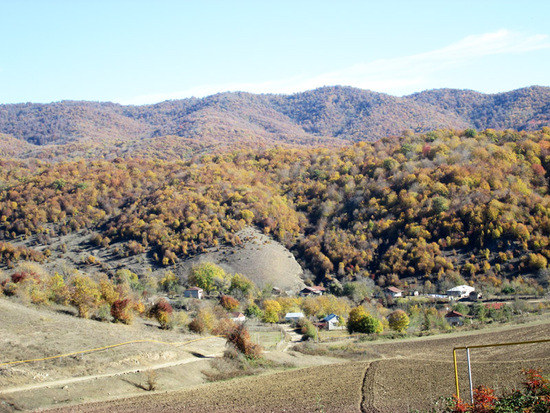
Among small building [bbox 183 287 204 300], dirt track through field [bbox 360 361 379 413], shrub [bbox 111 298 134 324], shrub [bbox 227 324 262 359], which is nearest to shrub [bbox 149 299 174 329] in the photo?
shrub [bbox 111 298 134 324]

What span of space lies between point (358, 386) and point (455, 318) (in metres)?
36.6

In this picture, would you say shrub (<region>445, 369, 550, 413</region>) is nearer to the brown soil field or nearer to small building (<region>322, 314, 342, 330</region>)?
the brown soil field

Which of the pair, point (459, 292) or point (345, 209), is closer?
point (459, 292)

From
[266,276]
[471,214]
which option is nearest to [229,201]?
[266,276]

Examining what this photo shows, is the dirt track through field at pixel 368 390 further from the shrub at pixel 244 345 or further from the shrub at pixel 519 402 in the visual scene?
the shrub at pixel 519 402

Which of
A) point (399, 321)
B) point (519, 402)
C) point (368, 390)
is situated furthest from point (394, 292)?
point (519, 402)

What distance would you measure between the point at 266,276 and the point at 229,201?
32.1 meters

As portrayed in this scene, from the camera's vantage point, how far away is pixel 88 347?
30.8m

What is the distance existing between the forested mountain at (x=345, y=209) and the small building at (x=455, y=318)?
650 inches

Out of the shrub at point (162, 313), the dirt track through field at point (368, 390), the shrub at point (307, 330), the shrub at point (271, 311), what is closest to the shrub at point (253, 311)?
the shrub at point (271, 311)

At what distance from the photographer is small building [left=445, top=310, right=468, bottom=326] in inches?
2338

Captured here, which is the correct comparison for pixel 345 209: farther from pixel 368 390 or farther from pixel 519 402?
pixel 519 402

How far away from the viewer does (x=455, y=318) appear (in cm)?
5988

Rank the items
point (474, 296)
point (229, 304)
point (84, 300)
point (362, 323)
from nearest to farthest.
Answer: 1. point (84, 300)
2. point (362, 323)
3. point (229, 304)
4. point (474, 296)
